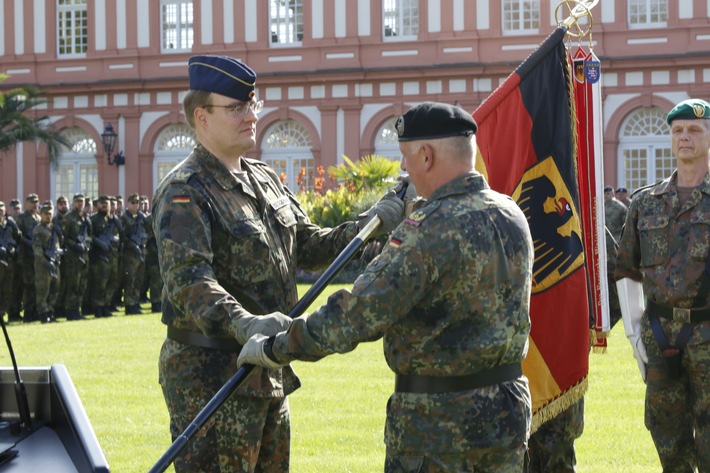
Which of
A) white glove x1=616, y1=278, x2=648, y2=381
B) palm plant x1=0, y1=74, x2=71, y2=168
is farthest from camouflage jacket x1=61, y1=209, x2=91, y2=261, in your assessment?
white glove x1=616, y1=278, x2=648, y2=381

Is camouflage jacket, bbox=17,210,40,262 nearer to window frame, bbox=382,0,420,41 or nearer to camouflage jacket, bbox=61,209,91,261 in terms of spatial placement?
camouflage jacket, bbox=61,209,91,261

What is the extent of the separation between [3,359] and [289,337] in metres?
10.2

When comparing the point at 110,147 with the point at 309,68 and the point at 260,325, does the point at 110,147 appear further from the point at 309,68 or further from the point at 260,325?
the point at 260,325

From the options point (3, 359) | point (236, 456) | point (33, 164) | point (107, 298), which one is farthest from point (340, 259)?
point (33, 164)

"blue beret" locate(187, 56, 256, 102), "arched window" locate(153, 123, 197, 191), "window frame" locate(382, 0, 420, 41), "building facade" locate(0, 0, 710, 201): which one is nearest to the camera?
"blue beret" locate(187, 56, 256, 102)

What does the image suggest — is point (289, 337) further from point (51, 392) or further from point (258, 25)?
point (258, 25)

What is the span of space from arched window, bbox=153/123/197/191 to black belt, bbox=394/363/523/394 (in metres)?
32.3

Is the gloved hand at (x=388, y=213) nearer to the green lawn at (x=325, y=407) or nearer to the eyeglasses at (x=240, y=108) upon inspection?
the eyeglasses at (x=240, y=108)

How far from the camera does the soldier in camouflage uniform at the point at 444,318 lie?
12.3ft

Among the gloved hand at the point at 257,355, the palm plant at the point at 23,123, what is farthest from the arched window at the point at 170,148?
the gloved hand at the point at 257,355

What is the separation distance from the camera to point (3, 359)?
43.6 feet

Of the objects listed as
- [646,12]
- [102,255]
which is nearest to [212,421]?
[102,255]

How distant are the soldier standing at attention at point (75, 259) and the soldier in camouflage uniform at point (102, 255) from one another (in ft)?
1.01

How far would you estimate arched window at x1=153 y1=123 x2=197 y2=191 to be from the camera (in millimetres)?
35781
